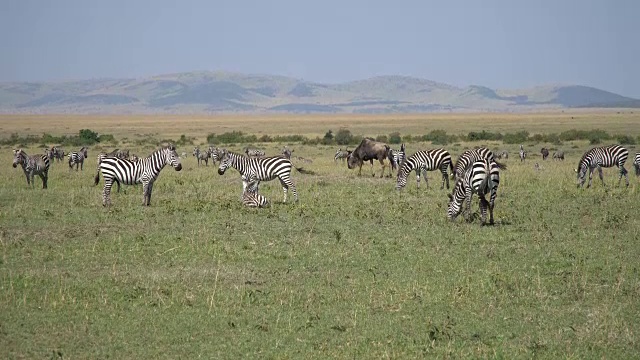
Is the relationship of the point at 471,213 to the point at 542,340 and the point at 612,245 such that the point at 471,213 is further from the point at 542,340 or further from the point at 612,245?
the point at 542,340

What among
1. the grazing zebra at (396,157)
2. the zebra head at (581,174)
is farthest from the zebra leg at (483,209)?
the grazing zebra at (396,157)

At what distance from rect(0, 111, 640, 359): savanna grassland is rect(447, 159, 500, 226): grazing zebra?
1.44ft

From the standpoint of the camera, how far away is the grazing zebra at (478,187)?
1652 centimetres

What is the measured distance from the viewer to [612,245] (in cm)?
1419

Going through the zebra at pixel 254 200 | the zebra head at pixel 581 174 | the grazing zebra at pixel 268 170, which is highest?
the grazing zebra at pixel 268 170

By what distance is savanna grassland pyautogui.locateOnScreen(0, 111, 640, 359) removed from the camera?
904 centimetres

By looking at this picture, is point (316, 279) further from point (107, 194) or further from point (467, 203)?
point (107, 194)

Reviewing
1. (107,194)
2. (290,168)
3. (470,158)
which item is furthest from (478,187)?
(107,194)

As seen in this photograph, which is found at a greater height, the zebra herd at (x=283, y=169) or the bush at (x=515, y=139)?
the zebra herd at (x=283, y=169)

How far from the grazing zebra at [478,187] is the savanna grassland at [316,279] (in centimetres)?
44

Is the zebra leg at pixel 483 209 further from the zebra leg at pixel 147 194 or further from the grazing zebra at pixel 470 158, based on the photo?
the zebra leg at pixel 147 194

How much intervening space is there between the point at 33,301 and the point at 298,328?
11.4ft

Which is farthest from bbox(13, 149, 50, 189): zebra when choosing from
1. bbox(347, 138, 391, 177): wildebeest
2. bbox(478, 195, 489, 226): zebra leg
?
bbox(478, 195, 489, 226): zebra leg

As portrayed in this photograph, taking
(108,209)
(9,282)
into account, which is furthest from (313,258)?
(108,209)
